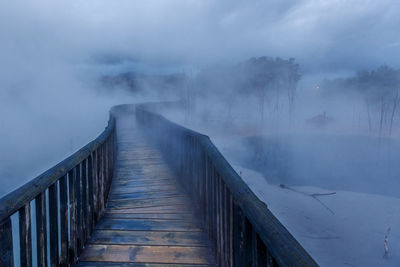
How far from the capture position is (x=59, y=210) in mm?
2701

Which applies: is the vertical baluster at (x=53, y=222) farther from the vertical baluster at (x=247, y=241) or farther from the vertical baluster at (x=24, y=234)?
the vertical baluster at (x=247, y=241)

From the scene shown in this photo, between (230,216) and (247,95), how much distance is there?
8182 centimetres

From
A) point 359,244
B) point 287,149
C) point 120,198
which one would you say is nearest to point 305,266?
point 120,198

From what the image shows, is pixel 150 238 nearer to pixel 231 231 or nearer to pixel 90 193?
pixel 90 193

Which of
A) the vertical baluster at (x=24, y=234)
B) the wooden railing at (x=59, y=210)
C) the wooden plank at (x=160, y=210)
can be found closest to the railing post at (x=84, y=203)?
the wooden railing at (x=59, y=210)

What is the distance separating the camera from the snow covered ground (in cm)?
1309

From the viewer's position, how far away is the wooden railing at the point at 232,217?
4.64ft

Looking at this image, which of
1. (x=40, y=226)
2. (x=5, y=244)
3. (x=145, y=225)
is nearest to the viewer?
(x=5, y=244)

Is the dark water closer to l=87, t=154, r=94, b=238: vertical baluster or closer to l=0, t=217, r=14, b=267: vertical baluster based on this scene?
l=87, t=154, r=94, b=238: vertical baluster

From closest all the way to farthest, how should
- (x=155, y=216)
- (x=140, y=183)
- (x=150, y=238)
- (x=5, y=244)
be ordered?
1. (x=5, y=244)
2. (x=150, y=238)
3. (x=155, y=216)
4. (x=140, y=183)

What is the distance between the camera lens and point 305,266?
1.19 meters

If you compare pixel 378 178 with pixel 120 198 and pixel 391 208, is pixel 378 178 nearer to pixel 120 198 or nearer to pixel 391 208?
pixel 391 208

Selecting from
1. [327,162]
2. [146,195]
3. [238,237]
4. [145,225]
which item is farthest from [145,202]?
[327,162]

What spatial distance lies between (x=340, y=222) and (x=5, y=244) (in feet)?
58.0
